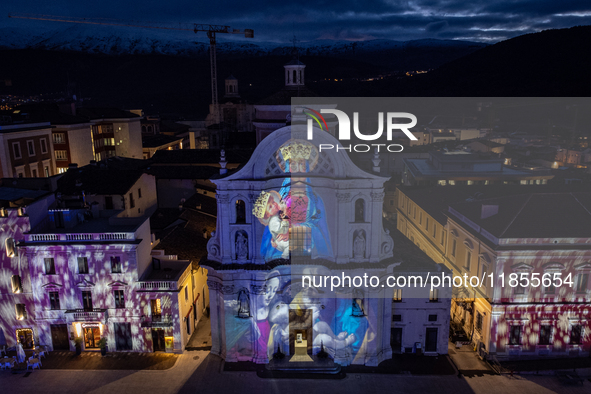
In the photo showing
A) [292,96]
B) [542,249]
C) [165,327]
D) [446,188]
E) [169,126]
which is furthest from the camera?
[169,126]

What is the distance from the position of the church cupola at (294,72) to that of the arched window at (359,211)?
1957cm

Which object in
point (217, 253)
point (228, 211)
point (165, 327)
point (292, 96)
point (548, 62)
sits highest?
point (548, 62)

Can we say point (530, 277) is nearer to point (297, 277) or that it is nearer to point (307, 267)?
point (307, 267)

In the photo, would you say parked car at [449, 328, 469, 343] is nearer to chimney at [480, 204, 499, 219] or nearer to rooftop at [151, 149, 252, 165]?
chimney at [480, 204, 499, 219]

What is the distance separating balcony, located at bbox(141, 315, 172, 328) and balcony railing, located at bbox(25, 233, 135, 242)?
6.56 meters

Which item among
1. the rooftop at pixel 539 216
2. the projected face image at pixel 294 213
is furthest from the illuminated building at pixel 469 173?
the projected face image at pixel 294 213

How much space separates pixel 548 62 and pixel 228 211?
166 meters

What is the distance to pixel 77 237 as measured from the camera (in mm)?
32312

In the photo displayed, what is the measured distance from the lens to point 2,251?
32844 millimetres

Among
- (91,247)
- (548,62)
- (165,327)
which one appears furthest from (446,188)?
(548,62)

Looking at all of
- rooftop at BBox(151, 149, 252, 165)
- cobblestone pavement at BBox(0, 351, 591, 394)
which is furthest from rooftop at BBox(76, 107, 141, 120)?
cobblestone pavement at BBox(0, 351, 591, 394)

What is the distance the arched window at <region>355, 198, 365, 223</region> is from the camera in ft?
107

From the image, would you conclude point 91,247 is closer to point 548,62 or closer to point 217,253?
point 217,253

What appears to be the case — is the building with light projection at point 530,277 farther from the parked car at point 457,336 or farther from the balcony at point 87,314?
the balcony at point 87,314
